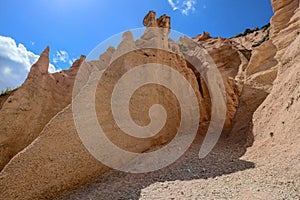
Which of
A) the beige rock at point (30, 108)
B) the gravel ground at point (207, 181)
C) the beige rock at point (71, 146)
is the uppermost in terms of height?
the beige rock at point (30, 108)

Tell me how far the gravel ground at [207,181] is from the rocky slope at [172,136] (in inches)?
0.9

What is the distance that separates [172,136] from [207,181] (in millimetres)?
3837

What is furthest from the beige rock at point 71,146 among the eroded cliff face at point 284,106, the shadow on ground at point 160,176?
the eroded cliff face at point 284,106

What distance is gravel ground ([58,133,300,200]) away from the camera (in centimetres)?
514

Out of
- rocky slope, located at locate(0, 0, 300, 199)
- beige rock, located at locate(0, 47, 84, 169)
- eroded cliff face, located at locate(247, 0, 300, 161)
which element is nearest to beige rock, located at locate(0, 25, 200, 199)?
rocky slope, located at locate(0, 0, 300, 199)

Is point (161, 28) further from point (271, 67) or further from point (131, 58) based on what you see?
point (271, 67)

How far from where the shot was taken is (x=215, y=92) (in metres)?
12.3

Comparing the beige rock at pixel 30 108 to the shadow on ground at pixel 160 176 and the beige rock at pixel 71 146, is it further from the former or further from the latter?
the shadow on ground at pixel 160 176

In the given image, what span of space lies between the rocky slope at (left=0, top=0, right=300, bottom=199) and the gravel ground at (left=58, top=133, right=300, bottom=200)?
0.02 m

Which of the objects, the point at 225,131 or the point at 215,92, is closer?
the point at 225,131

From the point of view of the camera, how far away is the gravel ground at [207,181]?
16.9 feet

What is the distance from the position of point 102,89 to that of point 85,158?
8.51 feet

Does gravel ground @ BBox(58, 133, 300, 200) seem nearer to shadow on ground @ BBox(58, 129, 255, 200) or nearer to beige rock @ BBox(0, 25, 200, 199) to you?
shadow on ground @ BBox(58, 129, 255, 200)

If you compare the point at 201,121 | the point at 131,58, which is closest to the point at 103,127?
the point at 131,58
